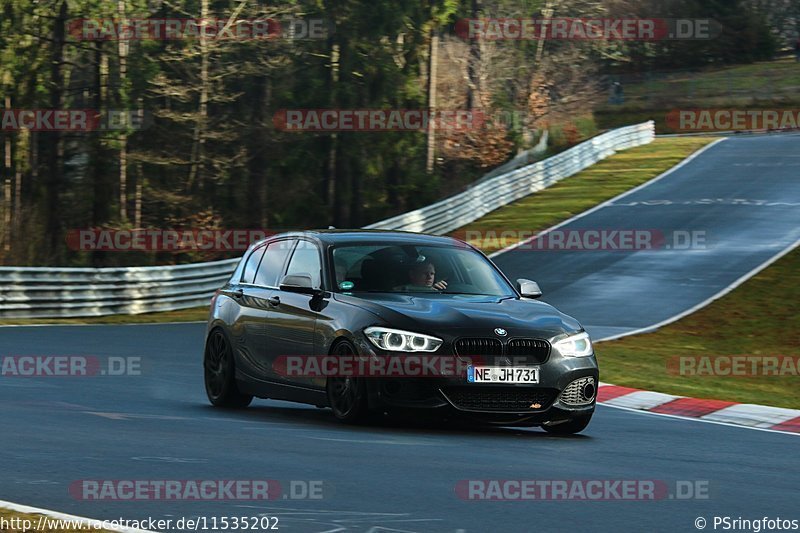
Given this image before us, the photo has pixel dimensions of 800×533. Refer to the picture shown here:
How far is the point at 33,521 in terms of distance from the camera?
6.50 metres

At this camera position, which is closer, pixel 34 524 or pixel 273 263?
pixel 34 524

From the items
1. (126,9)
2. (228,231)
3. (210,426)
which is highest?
(126,9)

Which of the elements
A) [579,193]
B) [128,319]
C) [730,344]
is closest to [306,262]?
[730,344]

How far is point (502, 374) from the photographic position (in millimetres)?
10312

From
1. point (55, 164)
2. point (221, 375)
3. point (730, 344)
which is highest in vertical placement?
point (221, 375)

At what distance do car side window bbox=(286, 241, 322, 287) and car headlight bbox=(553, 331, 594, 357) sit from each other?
209 cm

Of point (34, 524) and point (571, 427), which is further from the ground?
point (34, 524)

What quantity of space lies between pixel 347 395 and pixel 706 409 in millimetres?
4497

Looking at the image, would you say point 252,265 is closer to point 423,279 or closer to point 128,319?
point 423,279

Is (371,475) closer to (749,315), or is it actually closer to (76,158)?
(749,315)

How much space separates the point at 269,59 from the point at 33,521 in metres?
40.4

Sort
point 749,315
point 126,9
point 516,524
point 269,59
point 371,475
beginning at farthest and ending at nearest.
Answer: point 269,59, point 126,9, point 749,315, point 371,475, point 516,524

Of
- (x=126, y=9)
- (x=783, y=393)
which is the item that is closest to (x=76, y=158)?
(x=126, y=9)

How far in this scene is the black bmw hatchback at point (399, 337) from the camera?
10.2 m
